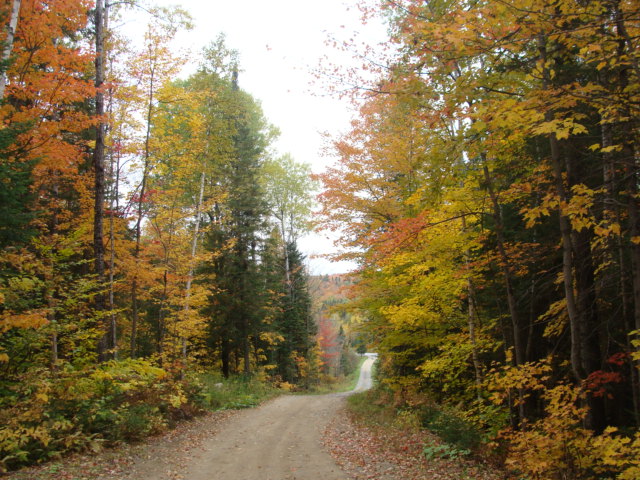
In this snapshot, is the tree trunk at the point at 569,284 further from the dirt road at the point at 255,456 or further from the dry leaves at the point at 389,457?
the dirt road at the point at 255,456

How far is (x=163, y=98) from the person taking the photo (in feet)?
42.1

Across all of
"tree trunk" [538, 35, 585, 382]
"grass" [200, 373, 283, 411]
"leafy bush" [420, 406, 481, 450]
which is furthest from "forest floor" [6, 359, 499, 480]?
"tree trunk" [538, 35, 585, 382]

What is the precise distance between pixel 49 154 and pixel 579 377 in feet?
38.1

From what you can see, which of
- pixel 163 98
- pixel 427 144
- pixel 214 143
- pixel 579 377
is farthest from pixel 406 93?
pixel 214 143

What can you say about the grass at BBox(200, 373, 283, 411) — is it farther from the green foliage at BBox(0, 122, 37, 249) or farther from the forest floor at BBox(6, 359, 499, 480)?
the green foliage at BBox(0, 122, 37, 249)

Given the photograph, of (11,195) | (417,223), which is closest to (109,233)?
(11,195)

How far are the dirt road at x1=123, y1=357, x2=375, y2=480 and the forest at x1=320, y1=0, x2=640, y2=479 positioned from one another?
122 inches

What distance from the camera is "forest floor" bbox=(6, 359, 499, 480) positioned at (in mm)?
6809

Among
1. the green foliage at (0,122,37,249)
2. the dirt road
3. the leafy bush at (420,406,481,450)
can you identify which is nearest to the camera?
the green foliage at (0,122,37,249)

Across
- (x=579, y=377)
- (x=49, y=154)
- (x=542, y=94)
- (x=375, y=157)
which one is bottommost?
(x=579, y=377)

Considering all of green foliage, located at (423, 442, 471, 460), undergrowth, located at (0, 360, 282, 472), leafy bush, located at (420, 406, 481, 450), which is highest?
undergrowth, located at (0, 360, 282, 472)

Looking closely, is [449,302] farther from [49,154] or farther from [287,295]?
[287,295]

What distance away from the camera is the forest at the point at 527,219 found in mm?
4035

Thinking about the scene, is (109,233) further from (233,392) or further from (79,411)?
(233,392)
